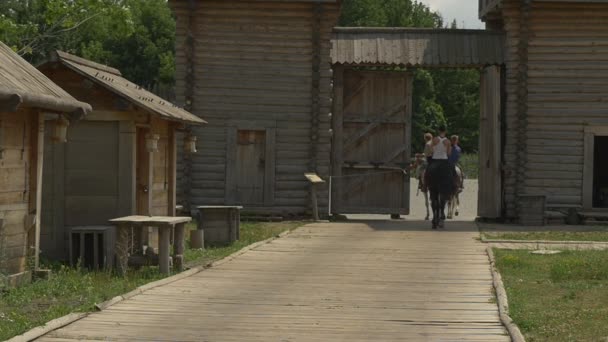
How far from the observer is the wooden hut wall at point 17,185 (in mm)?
13469

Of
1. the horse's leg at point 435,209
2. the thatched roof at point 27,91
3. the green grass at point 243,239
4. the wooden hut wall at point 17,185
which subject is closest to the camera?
the thatched roof at point 27,91

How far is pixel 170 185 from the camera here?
66.0 ft

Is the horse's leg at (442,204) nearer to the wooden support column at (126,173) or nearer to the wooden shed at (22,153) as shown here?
the wooden support column at (126,173)

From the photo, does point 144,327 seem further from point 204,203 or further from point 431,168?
point 204,203

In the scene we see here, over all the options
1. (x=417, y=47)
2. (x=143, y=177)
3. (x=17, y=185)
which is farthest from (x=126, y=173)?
(x=417, y=47)

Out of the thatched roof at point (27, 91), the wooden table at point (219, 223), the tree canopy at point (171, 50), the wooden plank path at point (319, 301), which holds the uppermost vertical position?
the tree canopy at point (171, 50)

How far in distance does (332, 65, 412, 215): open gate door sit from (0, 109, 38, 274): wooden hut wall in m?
14.8

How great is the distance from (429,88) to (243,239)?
53352 millimetres

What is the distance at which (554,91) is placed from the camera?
90.5 ft

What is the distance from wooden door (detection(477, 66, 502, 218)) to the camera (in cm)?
2784

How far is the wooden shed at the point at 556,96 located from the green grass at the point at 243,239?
5.40 meters

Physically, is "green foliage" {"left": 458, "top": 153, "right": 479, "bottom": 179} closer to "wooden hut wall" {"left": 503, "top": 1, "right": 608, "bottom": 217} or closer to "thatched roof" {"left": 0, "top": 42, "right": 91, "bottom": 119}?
"wooden hut wall" {"left": 503, "top": 1, "right": 608, "bottom": 217}

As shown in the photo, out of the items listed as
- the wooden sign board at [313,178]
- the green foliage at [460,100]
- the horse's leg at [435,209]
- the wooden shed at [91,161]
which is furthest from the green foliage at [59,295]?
the green foliage at [460,100]

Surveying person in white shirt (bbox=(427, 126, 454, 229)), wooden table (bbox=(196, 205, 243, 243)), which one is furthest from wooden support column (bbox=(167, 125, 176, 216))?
person in white shirt (bbox=(427, 126, 454, 229))
